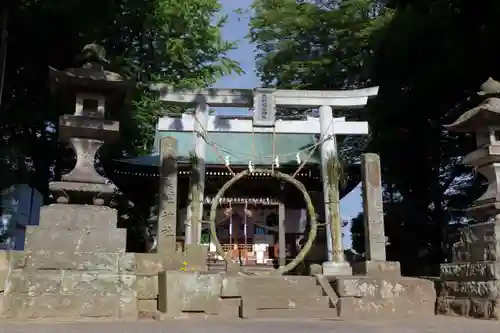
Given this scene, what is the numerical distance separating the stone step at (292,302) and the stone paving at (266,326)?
1230 mm

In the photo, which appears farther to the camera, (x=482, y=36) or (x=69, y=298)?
(x=482, y=36)

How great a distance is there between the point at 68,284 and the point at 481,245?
21.1 feet

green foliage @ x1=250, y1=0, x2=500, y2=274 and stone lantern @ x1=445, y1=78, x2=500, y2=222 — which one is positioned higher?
green foliage @ x1=250, y1=0, x2=500, y2=274

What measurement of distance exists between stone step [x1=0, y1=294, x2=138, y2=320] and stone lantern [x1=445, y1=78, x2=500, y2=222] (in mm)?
5885

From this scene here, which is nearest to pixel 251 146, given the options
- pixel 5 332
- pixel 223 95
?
pixel 223 95

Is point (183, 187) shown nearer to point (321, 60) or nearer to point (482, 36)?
point (321, 60)

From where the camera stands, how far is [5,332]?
18.8 ft

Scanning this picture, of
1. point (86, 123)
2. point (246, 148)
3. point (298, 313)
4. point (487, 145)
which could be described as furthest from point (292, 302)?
point (246, 148)

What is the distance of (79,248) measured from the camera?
764cm

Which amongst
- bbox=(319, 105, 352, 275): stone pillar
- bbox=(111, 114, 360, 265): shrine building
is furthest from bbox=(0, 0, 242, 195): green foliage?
bbox=(319, 105, 352, 275): stone pillar

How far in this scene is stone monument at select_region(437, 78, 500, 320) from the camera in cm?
773

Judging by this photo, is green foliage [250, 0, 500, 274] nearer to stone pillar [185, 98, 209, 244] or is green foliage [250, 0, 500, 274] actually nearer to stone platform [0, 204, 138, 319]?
stone pillar [185, 98, 209, 244]

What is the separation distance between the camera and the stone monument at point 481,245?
7727mm

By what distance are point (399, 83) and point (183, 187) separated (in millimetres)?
7484
